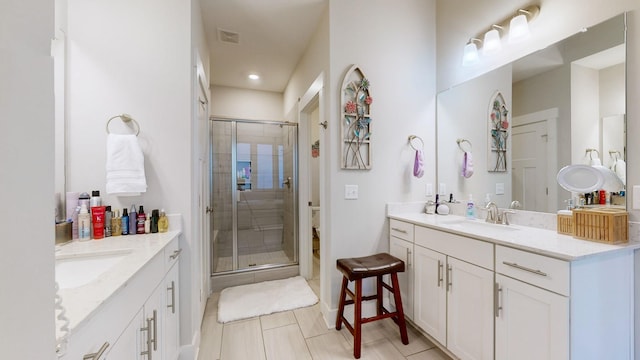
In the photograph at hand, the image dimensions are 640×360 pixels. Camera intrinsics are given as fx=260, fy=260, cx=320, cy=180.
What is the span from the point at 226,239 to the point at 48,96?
3.16m

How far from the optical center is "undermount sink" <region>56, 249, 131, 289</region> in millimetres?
1097

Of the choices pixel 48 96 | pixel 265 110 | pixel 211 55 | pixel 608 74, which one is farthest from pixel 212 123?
pixel 608 74

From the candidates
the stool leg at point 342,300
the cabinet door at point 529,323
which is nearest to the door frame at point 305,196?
the stool leg at point 342,300

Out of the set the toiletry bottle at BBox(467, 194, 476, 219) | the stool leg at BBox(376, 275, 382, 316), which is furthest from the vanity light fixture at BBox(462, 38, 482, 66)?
the stool leg at BBox(376, 275, 382, 316)

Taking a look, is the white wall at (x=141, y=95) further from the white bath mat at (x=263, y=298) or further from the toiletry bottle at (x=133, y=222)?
the white bath mat at (x=263, y=298)

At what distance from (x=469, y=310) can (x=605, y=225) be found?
31.3 inches

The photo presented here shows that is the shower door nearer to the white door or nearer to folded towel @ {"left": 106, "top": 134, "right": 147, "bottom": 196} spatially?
folded towel @ {"left": 106, "top": 134, "right": 147, "bottom": 196}

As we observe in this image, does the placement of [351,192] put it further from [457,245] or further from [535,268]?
[535,268]

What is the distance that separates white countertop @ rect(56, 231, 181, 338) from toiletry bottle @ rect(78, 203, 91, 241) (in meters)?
0.04

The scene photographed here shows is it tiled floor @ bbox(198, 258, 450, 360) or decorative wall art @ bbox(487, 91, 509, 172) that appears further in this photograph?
decorative wall art @ bbox(487, 91, 509, 172)

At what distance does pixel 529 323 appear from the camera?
1229mm

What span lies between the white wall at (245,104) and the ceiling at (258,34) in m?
0.33

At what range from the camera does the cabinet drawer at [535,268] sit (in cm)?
110

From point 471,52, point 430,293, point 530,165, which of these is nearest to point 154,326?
point 430,293
